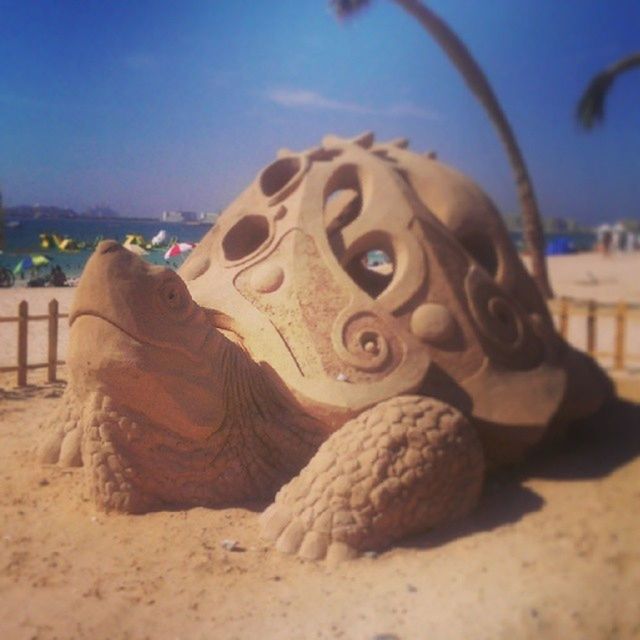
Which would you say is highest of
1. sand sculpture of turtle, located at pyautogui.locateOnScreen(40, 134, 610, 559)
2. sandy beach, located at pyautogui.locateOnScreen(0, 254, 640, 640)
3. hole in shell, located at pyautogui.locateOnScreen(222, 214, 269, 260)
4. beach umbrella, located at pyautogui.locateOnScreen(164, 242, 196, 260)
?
hole in shell, located at pyautogui.locateOnScreen(222, 214, 269, 260)

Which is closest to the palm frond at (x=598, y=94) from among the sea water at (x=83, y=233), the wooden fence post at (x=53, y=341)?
the sea water at (x=83, y=233)

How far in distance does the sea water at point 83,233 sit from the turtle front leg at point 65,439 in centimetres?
69

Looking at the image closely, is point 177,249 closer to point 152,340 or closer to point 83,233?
point 83,233

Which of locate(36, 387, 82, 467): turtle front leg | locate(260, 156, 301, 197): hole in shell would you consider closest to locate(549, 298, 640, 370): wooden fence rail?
locate(260, 156, 301, 197): hole in shell

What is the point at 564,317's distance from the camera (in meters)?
2.30

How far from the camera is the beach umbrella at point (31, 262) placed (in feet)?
11.8

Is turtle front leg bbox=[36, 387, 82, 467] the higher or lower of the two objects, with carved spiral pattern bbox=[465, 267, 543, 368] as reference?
lower

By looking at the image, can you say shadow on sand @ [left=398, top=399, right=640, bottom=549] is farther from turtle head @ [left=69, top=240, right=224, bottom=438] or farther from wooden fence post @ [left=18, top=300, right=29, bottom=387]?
wooden fence post @ [left=18, top=300, right=29, bottom=387]

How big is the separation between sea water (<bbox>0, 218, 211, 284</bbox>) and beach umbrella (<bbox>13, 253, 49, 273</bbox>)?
61 millimetres

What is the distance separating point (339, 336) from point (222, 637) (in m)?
1.28

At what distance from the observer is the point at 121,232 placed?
3.04m

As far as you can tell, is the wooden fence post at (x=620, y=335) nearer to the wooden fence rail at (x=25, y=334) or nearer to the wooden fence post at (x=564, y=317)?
the wooden fence post at (x=564, y=317)

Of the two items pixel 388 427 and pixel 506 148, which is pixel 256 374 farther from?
pixel 506 148

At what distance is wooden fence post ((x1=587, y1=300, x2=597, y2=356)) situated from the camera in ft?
6.53
